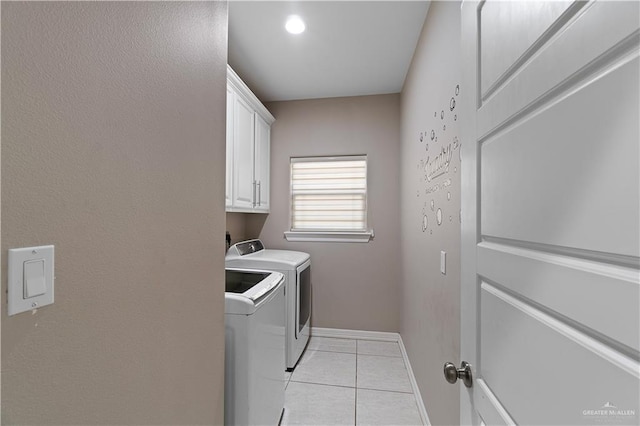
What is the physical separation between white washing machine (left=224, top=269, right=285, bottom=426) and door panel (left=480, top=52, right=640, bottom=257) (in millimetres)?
1173

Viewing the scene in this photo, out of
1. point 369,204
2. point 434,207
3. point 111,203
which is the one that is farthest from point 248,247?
point 111,203

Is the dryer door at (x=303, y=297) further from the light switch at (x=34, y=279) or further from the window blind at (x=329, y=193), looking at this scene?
the light switch at (x=34, y=279)

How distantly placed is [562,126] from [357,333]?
3.06 meters

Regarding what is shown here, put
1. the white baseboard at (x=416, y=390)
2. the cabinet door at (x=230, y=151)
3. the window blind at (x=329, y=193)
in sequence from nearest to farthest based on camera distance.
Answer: the white baseboard at (x=416, y=390)
the cabinet door at (x=230, y=151)
the window blind at (x=329, y=193)

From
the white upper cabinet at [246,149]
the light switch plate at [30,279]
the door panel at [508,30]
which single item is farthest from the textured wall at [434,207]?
the white upper cabinet at [246,149]

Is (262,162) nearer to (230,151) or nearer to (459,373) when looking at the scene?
(230,151)

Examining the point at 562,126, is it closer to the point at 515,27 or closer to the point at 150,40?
the point at 515,27

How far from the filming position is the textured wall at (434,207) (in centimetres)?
136

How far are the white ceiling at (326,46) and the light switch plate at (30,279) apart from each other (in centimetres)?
194

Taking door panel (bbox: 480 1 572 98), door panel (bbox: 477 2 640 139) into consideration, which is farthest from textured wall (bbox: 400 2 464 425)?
door panel (bbox: 477 2 640 139)

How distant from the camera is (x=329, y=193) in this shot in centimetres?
328

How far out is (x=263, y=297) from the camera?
1514 millimetres

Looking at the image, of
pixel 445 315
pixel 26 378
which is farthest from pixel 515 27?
pixel 445 315

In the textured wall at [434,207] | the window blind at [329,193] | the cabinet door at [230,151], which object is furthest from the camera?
the window blind at [329,193]
